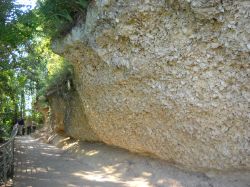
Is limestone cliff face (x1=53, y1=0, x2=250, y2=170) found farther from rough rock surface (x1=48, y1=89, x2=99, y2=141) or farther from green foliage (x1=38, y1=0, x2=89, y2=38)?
rough rock surface (x1=48, y1=89, x2=99, y2=141)

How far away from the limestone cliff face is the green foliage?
1.71 feet

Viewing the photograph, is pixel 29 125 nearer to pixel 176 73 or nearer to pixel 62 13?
pixel 62 13

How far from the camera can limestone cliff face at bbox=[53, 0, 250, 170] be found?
6258 mm

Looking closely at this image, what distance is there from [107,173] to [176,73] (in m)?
3.48

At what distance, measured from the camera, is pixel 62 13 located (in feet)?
30.2

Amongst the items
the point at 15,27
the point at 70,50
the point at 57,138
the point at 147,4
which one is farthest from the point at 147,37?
the point at 57,138

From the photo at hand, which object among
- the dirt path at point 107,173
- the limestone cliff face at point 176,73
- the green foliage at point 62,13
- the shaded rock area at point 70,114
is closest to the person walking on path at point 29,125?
the shaded rock area at point 70,114

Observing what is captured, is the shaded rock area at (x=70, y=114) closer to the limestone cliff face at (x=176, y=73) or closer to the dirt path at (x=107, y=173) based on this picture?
the dirt path at (x=107, y=173)

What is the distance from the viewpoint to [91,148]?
11555 mm

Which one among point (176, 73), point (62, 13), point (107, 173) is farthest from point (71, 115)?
point (176, 73)

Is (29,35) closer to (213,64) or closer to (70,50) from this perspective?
(70,50)

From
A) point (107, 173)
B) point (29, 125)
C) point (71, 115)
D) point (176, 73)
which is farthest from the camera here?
point (29, 125)

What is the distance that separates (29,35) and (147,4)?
15.8 feet

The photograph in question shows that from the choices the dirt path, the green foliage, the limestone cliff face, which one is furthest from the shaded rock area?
the green foliage
